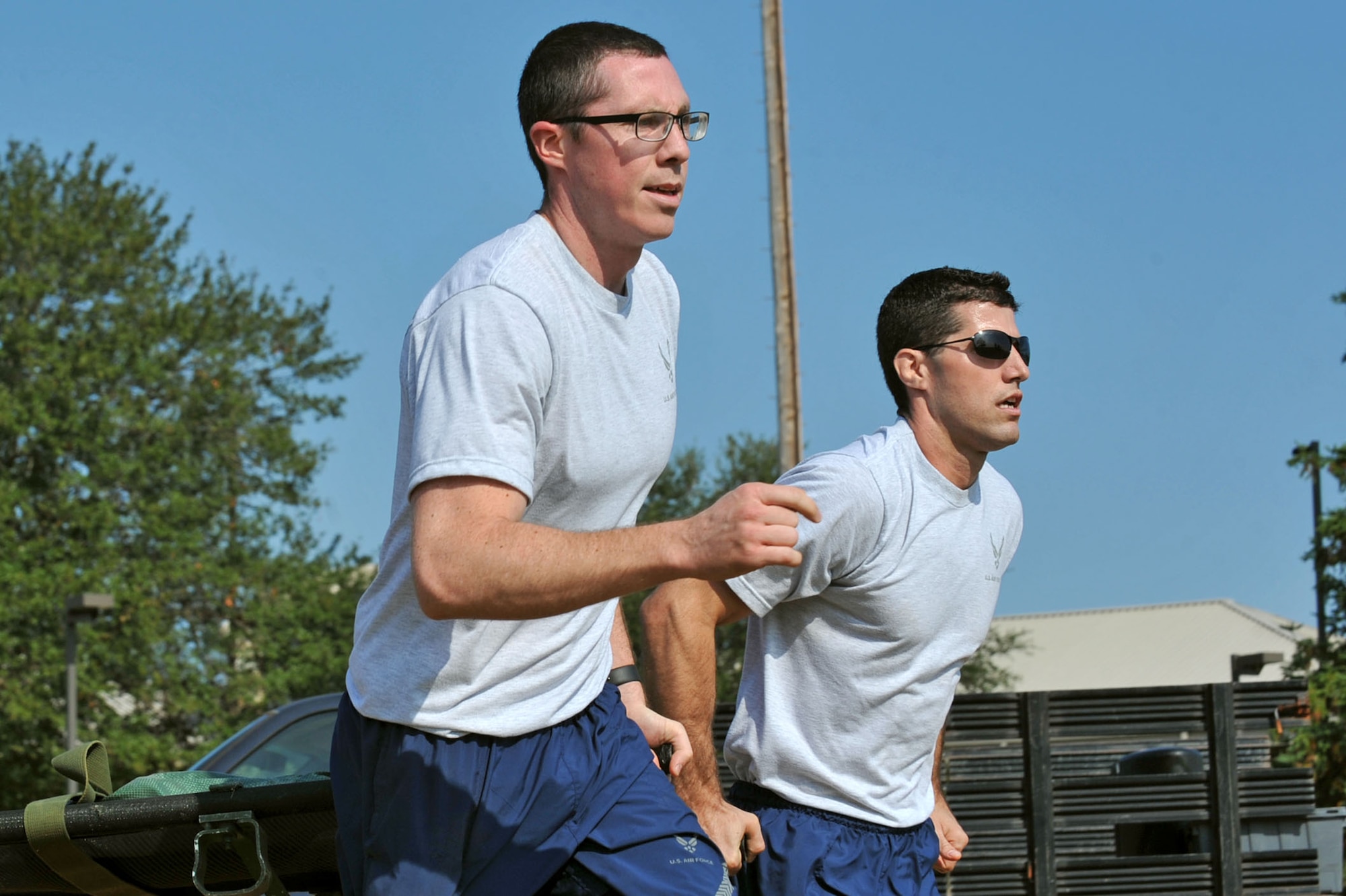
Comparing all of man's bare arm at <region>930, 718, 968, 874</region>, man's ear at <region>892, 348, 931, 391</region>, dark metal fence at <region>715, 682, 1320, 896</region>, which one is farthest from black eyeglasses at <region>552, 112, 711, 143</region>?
dark metal fence at <region>715, 682, 1320, 896</region>

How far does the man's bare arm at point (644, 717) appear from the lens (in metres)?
3.21

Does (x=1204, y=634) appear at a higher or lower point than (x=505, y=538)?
higher

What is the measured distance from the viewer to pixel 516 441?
2268mm

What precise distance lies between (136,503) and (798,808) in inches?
1027

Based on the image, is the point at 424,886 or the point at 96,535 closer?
the point at 424,886

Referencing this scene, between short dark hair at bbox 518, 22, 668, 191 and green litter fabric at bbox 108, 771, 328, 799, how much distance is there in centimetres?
141

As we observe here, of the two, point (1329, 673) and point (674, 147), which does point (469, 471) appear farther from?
point (1329, 673)

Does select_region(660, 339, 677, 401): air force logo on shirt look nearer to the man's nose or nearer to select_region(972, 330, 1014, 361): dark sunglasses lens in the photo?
the man's nose

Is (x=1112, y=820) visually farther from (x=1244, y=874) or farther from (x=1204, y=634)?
(x=1204, y=634)

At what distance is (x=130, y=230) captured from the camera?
29.3m

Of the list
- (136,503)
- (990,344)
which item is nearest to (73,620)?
(136,503)

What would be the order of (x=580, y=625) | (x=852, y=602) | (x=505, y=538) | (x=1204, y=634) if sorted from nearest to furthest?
1. (x=505, y=538)
2. (x=580, y=625)
3. (x=852, y=602)
4. (x=1204, y=634)

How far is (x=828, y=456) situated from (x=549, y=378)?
154cm

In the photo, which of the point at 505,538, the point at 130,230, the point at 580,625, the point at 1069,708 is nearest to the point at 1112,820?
the point at 1069,708
